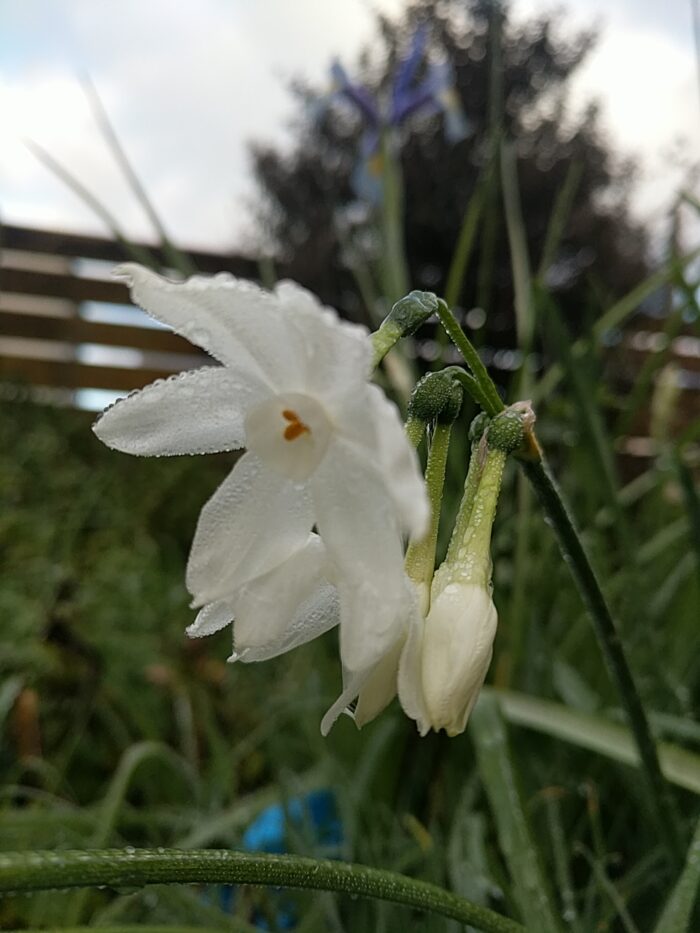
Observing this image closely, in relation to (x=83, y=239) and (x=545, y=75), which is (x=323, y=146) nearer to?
(x=545, y=75)

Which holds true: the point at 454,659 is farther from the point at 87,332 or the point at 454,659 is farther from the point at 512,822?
the point at 87,332

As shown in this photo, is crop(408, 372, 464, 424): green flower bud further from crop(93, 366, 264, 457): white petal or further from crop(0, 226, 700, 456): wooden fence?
crop(0, 226, 700, 456): wooden fence

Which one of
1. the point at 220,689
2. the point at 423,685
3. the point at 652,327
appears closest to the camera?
the point at 423,685

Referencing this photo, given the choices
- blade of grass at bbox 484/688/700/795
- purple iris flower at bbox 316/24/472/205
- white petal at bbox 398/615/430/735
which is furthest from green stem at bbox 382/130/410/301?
white petal at bbox 398/615/430/735

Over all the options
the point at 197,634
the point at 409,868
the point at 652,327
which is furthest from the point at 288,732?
the point at 652,327

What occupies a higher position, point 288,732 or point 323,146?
point 323,146

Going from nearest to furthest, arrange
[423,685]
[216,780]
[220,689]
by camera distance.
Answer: [423,685], [216,780], [220,689]

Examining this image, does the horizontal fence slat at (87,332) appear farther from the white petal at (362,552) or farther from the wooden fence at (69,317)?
the white petal at (362,552)
